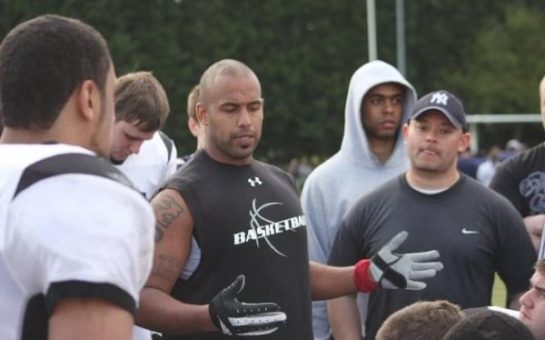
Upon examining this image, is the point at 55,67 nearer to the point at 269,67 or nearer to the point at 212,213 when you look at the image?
the point at 212,213

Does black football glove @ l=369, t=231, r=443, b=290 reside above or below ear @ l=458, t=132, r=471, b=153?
below

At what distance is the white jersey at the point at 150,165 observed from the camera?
5.82 m

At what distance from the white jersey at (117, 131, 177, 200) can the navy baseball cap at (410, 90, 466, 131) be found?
1141 millimetres

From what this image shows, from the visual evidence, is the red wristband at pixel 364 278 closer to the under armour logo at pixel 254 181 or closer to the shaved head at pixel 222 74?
the under armour logo at pixel 254 181

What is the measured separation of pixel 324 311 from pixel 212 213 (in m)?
1.53

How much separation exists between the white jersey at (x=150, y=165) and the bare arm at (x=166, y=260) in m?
1.06

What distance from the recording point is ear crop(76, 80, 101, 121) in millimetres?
2822

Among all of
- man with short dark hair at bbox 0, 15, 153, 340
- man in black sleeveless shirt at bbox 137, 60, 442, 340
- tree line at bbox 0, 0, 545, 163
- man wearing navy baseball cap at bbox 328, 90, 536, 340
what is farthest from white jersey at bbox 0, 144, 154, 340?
tree line at bbox 0, 0, 545, 163

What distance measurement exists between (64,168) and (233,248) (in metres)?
2.02

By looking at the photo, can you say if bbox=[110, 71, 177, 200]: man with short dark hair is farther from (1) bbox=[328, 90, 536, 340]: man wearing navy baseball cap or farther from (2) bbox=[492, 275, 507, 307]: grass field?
(2) bbox=[492, 275, 507, 307]: grass field

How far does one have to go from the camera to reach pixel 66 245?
2.61 m

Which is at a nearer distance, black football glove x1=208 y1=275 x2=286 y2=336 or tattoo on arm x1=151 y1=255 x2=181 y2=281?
black football glove x1=208 y1=275 x2=286 y2=336

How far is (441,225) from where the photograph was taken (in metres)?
5.54

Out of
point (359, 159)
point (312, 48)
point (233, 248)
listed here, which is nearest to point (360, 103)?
point (359, 159)
